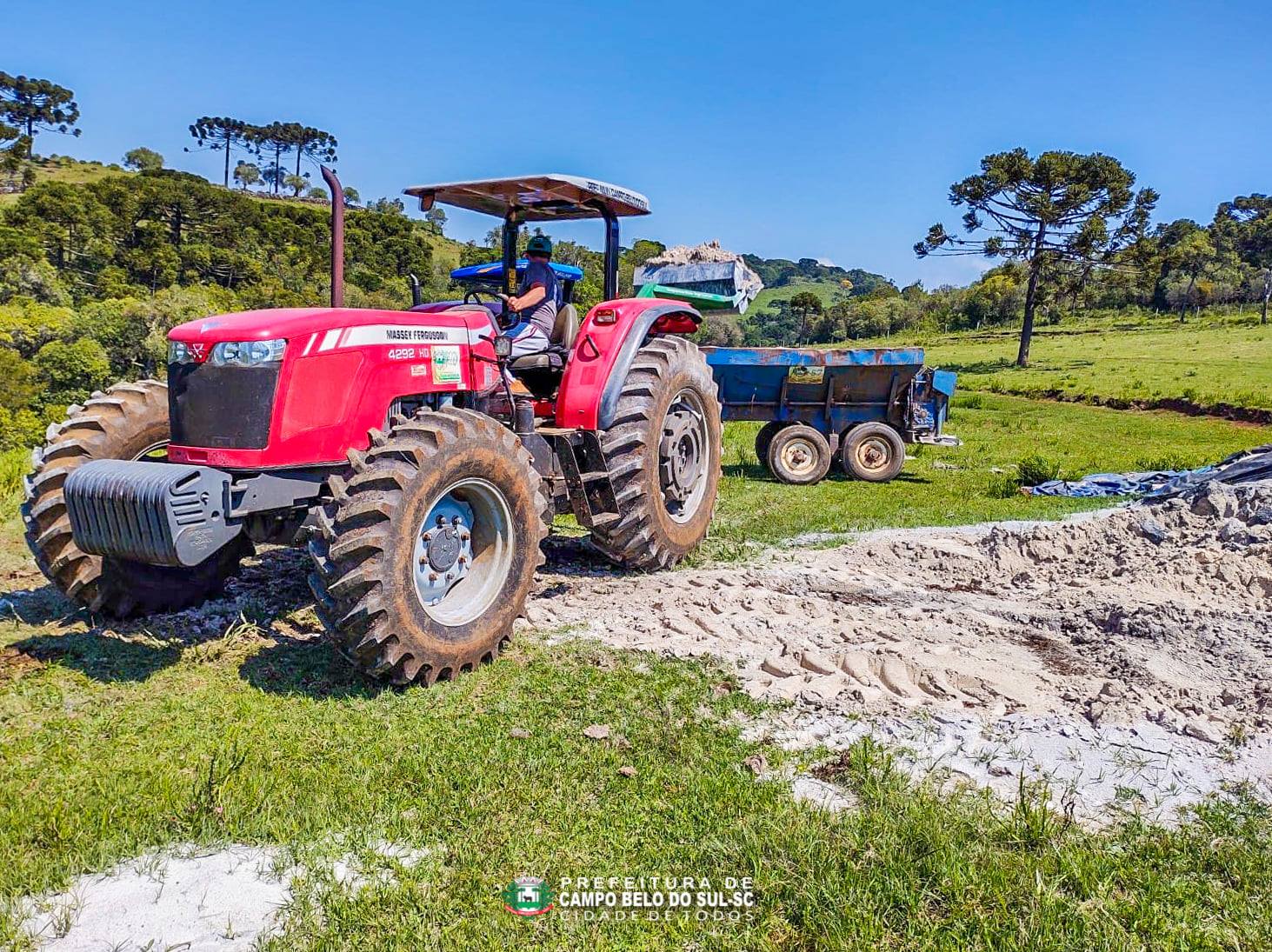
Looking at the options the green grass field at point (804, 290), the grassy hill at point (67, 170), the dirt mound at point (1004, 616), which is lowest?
the dirt mound at point (1004, 616)

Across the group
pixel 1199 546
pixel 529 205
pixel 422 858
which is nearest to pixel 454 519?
pixel 422 858

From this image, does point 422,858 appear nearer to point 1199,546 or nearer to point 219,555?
point 219,555

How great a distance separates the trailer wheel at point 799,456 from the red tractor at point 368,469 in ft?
18.5

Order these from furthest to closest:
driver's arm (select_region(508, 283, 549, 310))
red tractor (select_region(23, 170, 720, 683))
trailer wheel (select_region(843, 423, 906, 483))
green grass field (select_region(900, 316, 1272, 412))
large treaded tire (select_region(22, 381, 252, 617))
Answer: green grass field (select_region(900, 316, 1272, 412))
trailer wheel (select_region(843, 423, 906, 483))
driver's arm (select_region(508, 283, 549, 310))
large treaded tire (select_region(22, 381, 252, 617))
red tractor (select_region(23, 170, 720, 683))

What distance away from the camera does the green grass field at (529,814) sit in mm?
2668

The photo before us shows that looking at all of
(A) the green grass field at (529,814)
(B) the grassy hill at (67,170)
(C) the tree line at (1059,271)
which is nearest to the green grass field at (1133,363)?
(C) the tree line at (1059,271)

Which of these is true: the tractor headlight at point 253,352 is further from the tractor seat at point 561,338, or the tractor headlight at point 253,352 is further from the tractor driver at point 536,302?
the tractor seat at point 561,338

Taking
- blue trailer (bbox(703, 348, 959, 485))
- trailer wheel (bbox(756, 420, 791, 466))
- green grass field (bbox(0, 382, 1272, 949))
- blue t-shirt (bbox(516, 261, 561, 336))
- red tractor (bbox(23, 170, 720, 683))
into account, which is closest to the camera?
green grass field (bbox(0, 382, 1272, 949))

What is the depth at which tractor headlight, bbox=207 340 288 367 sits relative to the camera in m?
4.47

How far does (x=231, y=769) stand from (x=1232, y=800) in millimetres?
3855

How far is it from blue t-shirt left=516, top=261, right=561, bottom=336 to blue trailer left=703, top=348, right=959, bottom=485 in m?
5.70

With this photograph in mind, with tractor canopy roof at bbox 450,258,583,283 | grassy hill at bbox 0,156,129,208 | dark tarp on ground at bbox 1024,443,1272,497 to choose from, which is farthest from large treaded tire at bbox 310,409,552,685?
grassy hill at bbox 0,156,129,208

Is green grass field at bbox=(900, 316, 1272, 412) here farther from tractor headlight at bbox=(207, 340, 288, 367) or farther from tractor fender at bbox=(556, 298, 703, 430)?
tractor headlight at bbox=(207, 340, 288, 367)

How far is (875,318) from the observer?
58.9 meters
